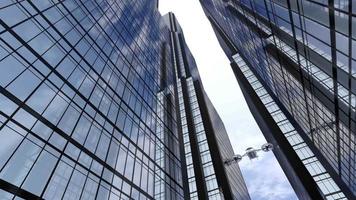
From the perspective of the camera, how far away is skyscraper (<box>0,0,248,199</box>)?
17156 millimetres

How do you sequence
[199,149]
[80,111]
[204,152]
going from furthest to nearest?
[199,149], [204,152], [80,111]

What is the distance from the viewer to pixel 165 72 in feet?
195

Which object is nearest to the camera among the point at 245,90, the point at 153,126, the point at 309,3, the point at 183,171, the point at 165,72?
the point at 309,3

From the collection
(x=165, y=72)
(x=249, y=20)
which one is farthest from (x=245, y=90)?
(x=249, y=20)

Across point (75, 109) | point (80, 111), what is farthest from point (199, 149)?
point (75, 109)

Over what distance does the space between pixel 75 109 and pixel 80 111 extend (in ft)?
2.19

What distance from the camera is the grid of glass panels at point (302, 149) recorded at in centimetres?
4235

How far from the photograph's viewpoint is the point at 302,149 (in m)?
49.4

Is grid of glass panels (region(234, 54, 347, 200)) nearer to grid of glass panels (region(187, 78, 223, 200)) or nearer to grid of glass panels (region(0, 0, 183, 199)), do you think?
grid of glass panels (region(187, 78, 223, 200))

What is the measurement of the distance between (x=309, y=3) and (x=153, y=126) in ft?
88.6

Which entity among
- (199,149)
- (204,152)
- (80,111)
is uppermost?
(199,149)

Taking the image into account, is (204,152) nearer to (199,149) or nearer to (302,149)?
(199,149)

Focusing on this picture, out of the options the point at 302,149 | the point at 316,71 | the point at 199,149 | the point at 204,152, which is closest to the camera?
the point at 316,71

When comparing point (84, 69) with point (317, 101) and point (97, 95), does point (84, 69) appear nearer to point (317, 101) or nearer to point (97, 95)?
point (97, 95)
